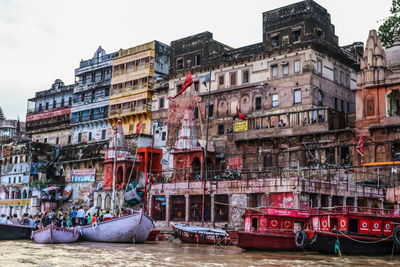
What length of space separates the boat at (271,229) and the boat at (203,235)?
87.6 inches

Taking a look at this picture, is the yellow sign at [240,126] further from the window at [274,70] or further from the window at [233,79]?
the window at [274,70]

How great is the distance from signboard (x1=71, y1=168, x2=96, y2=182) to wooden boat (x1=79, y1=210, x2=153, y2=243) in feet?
88.3

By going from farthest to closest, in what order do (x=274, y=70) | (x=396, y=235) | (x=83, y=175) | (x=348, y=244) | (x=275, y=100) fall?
(x=83, y=175)
(x=274, y=70)
(x=275, y=100)
(x=396, y=235)
(x=348, y=244)

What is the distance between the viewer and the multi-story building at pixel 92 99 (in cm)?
5791

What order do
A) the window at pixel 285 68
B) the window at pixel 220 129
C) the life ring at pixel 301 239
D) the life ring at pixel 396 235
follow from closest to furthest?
the life ring at pixel 396 235
the life ring at pixel 301 239
the window at pixel 285 68
the window at pixel 220 129

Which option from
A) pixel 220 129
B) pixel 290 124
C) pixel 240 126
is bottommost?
pixel 290 124

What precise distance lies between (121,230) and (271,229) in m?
7.91

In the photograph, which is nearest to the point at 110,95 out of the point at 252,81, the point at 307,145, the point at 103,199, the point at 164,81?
the point at 164,81

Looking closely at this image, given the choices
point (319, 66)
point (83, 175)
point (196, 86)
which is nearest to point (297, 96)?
point (319, 66)

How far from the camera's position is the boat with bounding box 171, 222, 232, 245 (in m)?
26.3

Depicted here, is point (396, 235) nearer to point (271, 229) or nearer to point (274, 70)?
point (271, 229)

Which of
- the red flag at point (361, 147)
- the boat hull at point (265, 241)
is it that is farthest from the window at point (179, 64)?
the boat hull at point (265, 241)

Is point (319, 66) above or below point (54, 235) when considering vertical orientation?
above

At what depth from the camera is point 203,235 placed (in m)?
26.9
